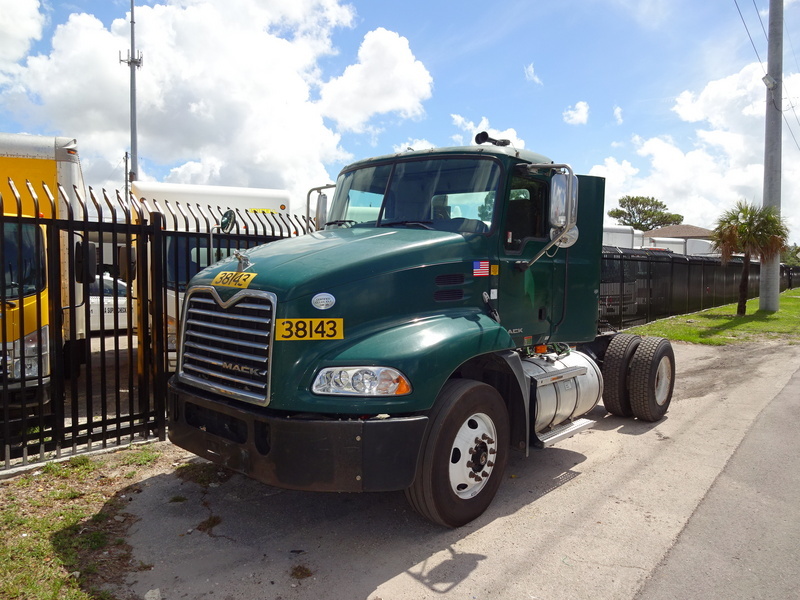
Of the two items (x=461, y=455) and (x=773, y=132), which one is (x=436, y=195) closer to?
(x=461, y=455)

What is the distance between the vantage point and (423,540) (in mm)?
4031

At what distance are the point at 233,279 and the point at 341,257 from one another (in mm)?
753

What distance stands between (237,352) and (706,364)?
997cm

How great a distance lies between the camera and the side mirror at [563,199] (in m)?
4.54

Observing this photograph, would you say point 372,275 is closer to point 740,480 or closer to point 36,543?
point 36,543

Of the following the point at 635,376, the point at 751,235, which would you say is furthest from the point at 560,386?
the point at 751,235

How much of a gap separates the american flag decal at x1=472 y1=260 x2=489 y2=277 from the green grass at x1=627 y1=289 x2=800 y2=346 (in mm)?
11323

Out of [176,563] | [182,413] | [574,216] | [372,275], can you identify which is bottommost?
[176,563]

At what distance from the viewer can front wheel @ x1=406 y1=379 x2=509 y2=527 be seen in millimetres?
3840

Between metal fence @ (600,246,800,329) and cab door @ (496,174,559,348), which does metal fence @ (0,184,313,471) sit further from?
metal fence @ (600,246,800,329)

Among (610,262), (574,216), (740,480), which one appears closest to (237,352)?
(574,216)

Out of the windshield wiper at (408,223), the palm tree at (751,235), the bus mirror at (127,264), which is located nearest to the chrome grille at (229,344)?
the windshield wiper at (408,223)

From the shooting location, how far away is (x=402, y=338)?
379cm

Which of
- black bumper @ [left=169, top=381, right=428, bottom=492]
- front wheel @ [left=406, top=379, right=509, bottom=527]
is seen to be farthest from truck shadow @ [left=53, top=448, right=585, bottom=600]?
black bumper @ [left=169, top=381, right=428, bottom=492]
